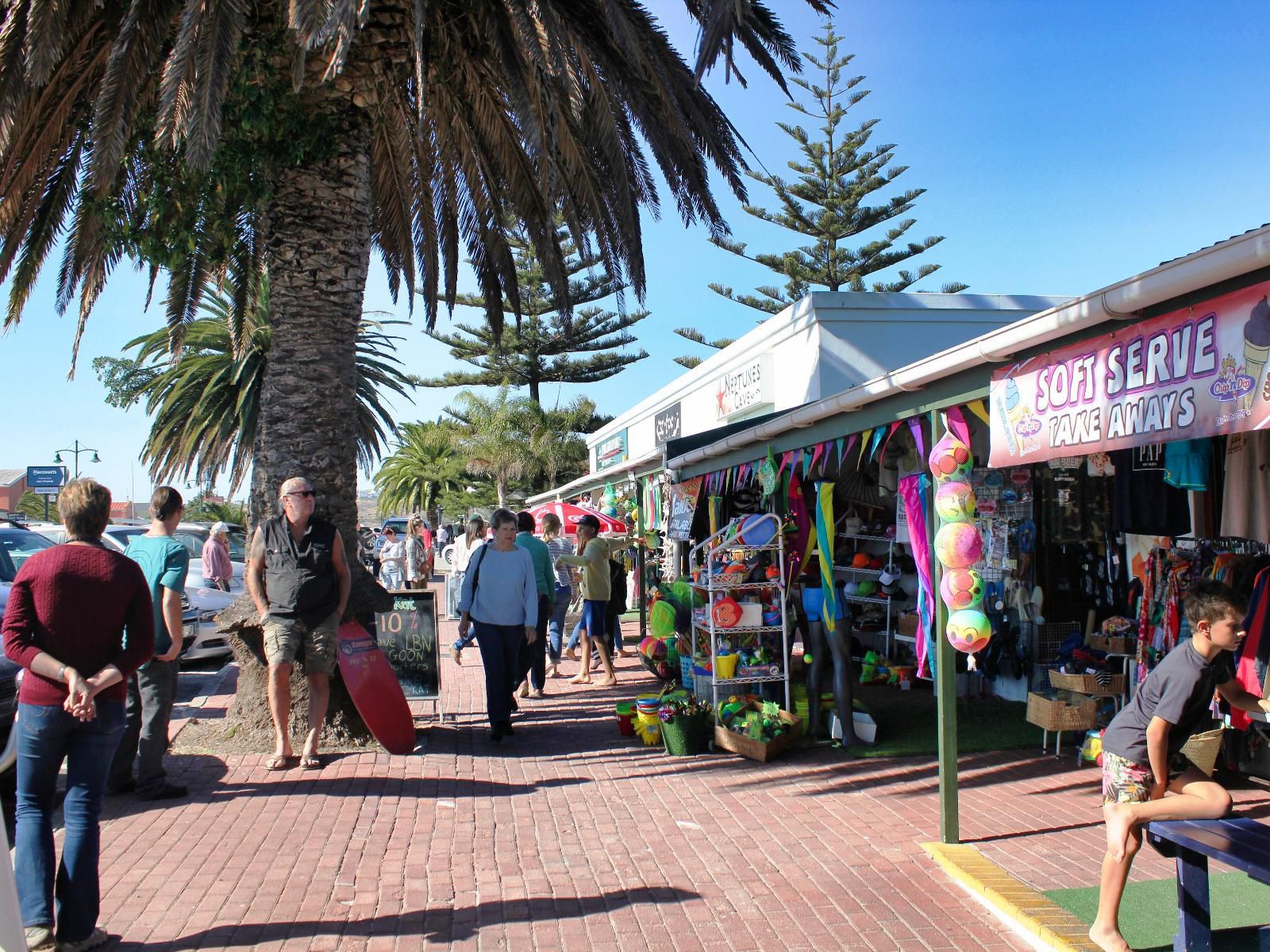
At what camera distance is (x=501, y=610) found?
800 cm

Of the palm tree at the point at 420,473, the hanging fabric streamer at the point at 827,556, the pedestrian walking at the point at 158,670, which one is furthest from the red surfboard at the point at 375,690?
the palm tree at the point at 420,473

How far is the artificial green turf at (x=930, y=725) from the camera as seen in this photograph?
7.68 metres

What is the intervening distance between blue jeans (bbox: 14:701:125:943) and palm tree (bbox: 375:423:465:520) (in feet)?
152

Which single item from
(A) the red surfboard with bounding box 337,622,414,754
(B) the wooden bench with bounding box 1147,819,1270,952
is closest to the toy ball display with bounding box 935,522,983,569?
(B) the wooden bench with bounding box 1147,819,1270,952

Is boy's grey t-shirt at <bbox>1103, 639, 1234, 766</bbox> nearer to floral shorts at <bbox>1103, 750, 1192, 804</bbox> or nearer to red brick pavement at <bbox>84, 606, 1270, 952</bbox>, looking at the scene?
floral shorts at <bbox>1103, 750, 1192, 804</bbox>

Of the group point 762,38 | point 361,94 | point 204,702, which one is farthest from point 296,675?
point 762,38

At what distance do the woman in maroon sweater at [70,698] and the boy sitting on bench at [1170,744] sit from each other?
391cm

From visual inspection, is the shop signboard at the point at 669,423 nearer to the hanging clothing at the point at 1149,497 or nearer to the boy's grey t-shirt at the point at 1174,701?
the hanging clothing at the point at 1149,497

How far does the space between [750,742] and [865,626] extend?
4.34 m

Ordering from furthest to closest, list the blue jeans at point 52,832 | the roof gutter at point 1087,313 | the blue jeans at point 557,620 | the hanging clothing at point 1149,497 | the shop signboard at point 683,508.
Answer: the shop signboard at point 683,508 < the blue jeans at point 557,620 < the hanging clothing at point 1149,497 < the blue jeans at point 52,832 < the roof gutter at point 1087,313

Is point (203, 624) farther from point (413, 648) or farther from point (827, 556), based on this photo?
point (827, 556)

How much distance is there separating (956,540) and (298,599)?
13.6ft

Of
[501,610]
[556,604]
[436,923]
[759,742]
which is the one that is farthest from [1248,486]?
[556,604]

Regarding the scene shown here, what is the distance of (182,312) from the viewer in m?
11.9
